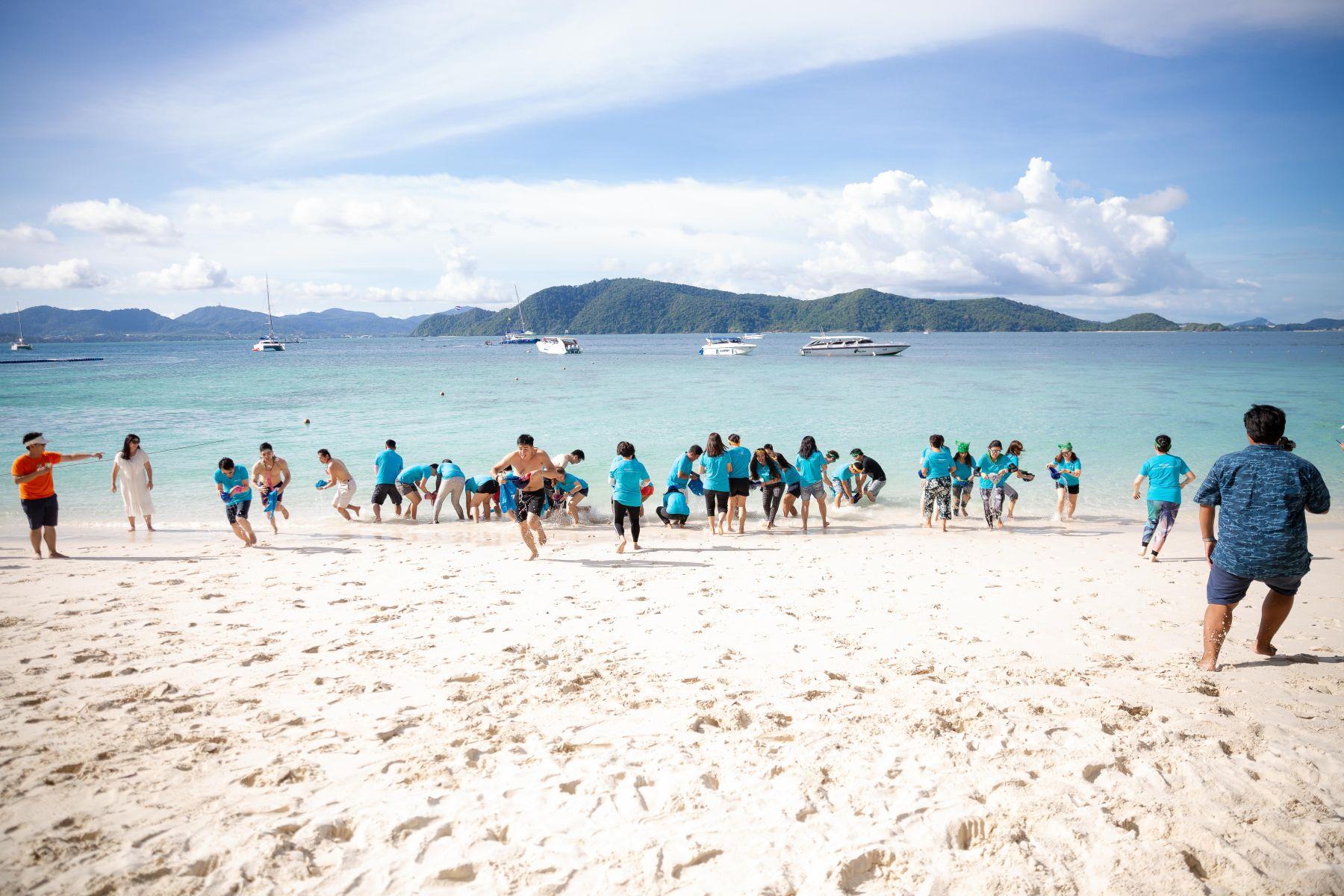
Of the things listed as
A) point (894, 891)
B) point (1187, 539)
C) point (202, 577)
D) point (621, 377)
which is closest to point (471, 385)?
point (621, 377)

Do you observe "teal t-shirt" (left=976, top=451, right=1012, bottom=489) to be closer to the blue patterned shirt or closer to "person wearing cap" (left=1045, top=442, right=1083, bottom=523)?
"person wearing cap" (left=1045, top=442, right=1083, bottom=523)

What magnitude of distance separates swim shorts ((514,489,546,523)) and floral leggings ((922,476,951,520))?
635cm

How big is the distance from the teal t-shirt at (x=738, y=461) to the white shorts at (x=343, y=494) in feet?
22.6

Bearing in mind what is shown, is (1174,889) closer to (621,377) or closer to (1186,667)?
(1186,667)

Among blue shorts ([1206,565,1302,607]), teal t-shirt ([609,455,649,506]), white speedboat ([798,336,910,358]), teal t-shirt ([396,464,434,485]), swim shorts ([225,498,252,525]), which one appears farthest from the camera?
white speedboat ([798,336,910,358])

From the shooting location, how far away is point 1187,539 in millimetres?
10016

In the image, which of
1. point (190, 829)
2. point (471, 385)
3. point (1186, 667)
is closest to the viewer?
point (190, 829)

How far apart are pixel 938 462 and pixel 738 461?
3.21 metres

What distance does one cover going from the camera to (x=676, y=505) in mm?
11297

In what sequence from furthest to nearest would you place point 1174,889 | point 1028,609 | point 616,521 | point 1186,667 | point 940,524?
1. point 940,524
2. point 616,521
3. point 1028,609
4. point 1186,667
5. point 1174,889

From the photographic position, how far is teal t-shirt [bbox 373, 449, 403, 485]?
39.5 feet

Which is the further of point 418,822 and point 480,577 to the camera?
point 480,577

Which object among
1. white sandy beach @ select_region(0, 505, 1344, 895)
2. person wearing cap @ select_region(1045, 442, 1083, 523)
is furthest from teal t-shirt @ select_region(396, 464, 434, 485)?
person wearing cap @ select_region(1045, 442, 1083, 523)

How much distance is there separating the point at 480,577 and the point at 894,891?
5936 mm
